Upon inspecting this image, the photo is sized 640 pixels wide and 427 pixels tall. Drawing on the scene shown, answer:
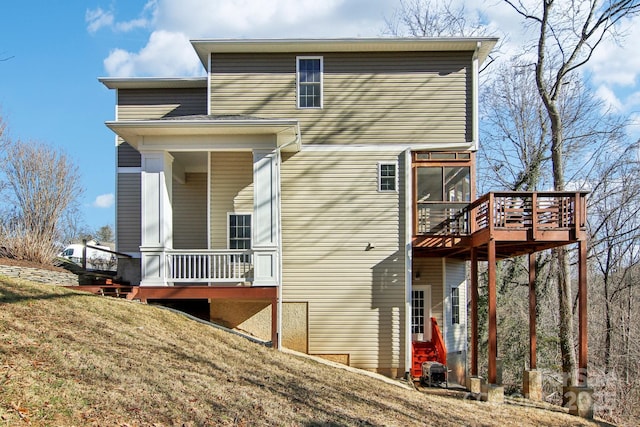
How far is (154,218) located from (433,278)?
7.51 metres

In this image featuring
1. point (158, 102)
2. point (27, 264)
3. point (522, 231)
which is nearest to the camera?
point (522, 231)

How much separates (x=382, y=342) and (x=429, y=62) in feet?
23.3

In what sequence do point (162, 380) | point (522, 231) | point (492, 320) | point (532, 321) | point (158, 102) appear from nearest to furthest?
Result: point (162, 380), point (492, 320), point (522, 231), point (532, 321), point (158, 102)

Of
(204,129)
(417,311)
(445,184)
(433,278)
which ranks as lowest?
(417,311)

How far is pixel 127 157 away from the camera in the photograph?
16016 millimetres

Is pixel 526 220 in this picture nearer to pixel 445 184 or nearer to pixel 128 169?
pixel 445 184

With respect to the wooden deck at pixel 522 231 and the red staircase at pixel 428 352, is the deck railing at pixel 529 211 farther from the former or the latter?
the red staircase at pixel 428 352

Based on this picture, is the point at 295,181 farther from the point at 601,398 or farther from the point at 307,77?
the point at 601,398

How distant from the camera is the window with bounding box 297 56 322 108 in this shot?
14.9m

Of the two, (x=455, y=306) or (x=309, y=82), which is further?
(x=455, y=306)

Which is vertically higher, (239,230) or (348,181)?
(348,181)

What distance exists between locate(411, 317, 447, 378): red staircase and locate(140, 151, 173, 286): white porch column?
6.55 meters

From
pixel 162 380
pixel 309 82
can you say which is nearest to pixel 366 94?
pixel 309 82

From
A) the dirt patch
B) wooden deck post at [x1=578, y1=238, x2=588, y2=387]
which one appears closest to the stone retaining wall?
the dirt patch
